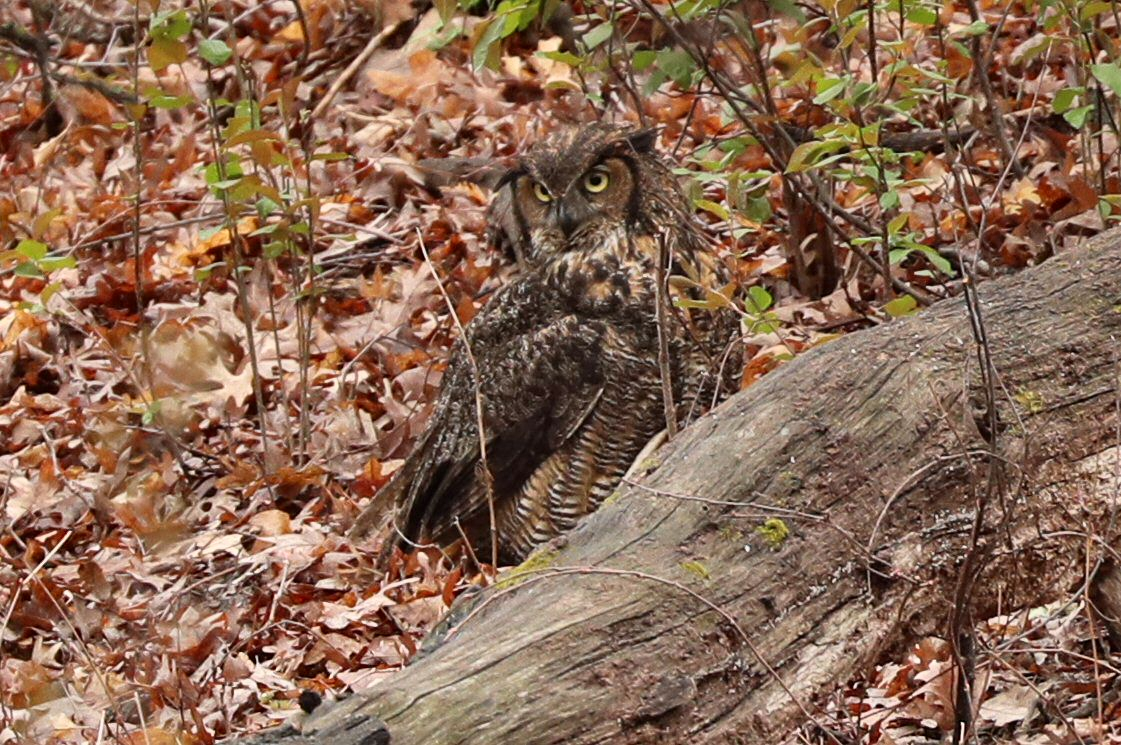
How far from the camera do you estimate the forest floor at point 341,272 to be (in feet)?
13.7

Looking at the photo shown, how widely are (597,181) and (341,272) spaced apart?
98.0 inches

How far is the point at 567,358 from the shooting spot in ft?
16.6

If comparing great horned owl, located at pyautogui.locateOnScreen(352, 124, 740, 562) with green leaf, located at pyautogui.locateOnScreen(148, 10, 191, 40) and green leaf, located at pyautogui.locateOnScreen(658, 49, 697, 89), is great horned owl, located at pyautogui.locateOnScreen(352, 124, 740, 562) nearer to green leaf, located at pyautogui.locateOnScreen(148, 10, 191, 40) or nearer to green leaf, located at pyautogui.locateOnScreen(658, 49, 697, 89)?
green leaf, located at pyautogui.locateOnScreen(658, 49, 697, 89)

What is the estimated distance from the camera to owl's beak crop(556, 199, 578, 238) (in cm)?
521

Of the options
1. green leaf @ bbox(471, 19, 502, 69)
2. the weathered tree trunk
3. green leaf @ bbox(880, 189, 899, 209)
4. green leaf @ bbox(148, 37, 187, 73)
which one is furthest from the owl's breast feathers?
the weathered tree trunk

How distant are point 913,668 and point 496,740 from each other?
1.67 metres

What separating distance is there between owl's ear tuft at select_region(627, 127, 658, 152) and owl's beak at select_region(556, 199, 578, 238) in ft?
0.95

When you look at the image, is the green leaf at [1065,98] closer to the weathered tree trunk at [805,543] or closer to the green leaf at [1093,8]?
the green leaf at [1093,8]

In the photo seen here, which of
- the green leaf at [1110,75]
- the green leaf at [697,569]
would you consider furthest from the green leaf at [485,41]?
the green leaf at [697,569]

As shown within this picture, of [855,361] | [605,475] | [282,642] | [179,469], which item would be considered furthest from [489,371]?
[855,361]

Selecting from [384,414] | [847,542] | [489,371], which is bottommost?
[384,414]

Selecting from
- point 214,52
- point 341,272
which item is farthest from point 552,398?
point 341,272

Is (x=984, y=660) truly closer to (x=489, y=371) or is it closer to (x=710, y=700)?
(x=710, y=700)

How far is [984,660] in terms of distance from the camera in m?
3.39
